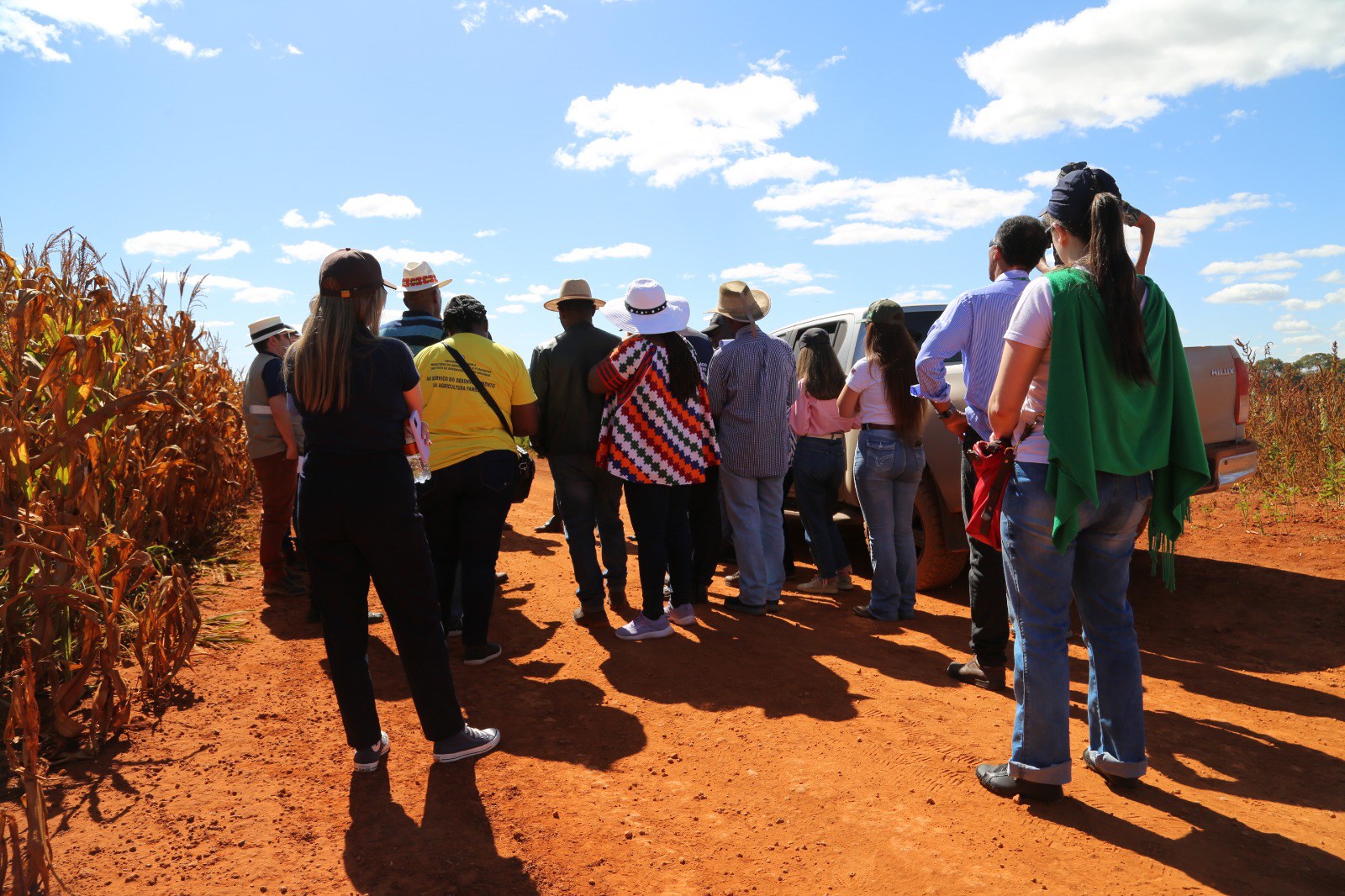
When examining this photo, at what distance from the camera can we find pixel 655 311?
4930mm

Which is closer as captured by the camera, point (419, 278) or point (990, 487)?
point (990, 487)

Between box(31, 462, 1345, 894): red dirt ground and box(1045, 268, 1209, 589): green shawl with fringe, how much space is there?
104cm

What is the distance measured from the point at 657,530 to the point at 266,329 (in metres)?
2.78

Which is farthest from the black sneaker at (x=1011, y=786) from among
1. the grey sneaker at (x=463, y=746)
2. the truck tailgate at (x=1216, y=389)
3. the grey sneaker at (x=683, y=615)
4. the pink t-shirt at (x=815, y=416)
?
the truck tailgate at (x=1216, y=389)

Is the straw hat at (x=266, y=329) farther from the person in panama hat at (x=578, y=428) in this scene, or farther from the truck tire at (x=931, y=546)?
the truck tire at (x=931, y=546)

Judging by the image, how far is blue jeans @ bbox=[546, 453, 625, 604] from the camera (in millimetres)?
5316

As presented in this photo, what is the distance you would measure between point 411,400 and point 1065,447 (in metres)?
2.24

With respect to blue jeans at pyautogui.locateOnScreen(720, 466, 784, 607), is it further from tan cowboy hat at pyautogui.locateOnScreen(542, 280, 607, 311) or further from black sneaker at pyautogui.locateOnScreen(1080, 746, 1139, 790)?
black sneaker at pyautogui.locateOnScreen(1080, 746, 1139, 790)

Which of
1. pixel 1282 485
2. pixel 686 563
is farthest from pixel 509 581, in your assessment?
pixel 1282 485

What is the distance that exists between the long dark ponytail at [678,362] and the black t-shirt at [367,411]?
6.37 ft

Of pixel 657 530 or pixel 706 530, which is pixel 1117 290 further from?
pixel 706 530

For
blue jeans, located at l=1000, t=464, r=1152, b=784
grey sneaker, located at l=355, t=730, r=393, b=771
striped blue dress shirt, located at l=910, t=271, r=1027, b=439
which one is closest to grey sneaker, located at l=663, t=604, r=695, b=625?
striped blue dress shirt, located at l=910, t=271, r=1027, b=439

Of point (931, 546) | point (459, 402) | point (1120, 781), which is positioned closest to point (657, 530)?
point (459, 402)

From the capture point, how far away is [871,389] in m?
5.38
